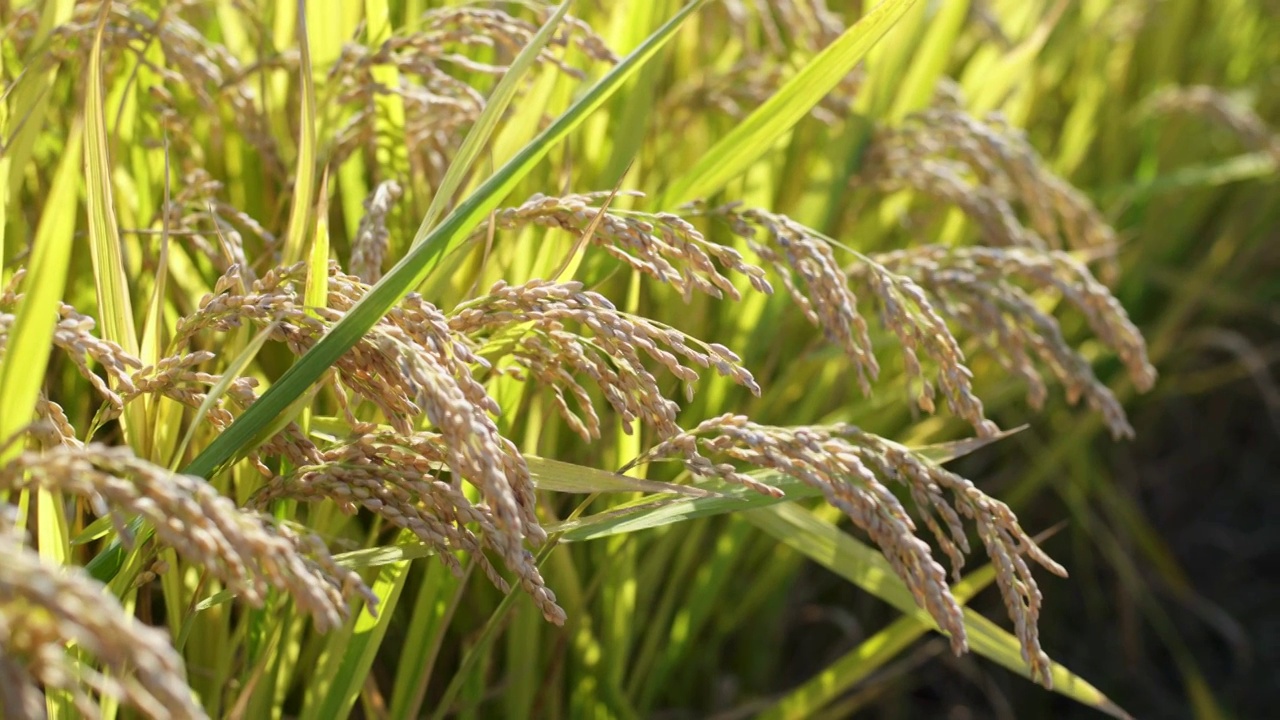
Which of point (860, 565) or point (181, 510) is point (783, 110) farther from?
point (181, 510)

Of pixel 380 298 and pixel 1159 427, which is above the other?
pixel 380 298

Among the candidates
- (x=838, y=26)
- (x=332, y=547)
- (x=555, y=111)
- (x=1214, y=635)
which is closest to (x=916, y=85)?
(x=838, y=26)

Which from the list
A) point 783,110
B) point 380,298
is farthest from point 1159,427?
→ point 380,298

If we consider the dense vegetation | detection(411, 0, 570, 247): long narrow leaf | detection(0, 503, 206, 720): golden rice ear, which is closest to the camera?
detection(0, 503, 206, 720): golden rice ear

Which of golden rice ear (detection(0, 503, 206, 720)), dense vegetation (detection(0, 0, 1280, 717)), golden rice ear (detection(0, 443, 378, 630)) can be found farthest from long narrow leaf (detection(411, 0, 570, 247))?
→ golden rice ear (detection(0, 503, 206, 720))

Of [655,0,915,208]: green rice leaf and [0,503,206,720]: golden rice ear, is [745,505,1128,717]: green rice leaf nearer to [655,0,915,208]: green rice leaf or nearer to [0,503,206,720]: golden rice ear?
[655,0,915,208]: green rice leaf

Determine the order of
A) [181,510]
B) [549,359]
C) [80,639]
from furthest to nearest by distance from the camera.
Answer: [549,359] < [181,510] < [80,639]

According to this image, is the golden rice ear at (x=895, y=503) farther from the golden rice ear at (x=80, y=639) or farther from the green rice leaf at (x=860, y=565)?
the golden rice ear at (x=80, y=639)

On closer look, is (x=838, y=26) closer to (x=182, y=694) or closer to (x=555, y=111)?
(x=555, y=111)
